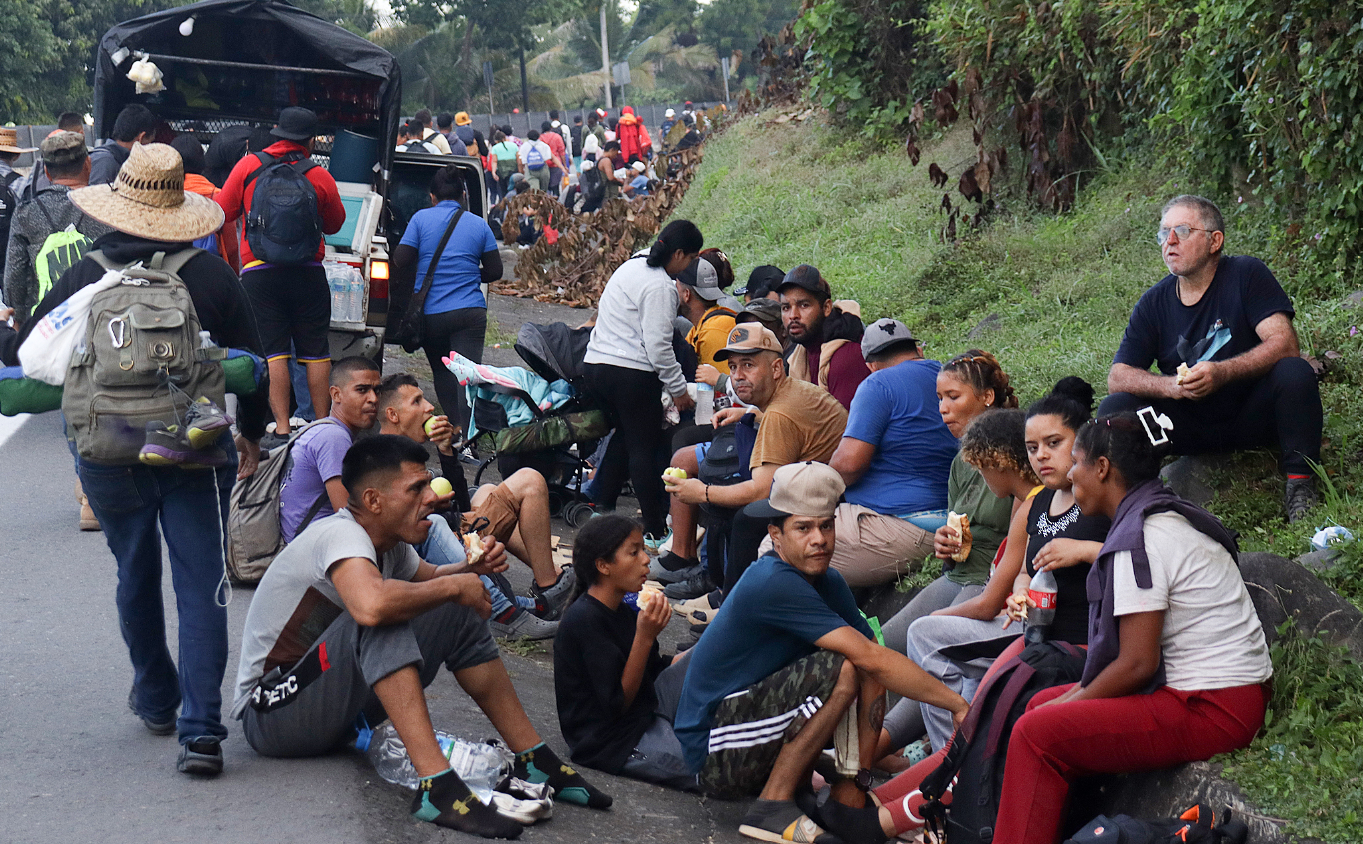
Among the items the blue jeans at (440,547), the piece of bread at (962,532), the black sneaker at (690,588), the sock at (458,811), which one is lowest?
the black sneaker at (690,588)

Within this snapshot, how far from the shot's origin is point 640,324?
7.90 m

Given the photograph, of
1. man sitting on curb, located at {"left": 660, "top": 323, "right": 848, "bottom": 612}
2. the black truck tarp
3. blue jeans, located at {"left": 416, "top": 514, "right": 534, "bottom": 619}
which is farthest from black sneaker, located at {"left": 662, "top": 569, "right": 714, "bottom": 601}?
the black truck tarp

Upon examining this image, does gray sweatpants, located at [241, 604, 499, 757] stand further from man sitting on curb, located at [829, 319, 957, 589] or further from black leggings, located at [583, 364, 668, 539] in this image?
black leggings, located at [583, 364, 668, 539]

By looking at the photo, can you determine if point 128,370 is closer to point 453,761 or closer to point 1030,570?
point 453,761

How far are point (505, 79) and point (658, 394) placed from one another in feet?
126

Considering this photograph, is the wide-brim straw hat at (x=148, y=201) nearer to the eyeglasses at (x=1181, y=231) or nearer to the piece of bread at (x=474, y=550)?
the piece of bread at (x=474, y=550)

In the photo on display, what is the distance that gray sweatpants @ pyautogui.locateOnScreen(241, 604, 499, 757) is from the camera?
4.43 meters

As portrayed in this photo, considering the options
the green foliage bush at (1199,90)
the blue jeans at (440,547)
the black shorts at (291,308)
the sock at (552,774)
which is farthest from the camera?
the black shorts at (291,308)

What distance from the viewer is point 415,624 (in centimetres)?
444

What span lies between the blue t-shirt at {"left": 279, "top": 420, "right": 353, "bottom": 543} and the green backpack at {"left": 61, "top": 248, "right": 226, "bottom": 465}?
1359mm

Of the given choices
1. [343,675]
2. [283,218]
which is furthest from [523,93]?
[343,675]

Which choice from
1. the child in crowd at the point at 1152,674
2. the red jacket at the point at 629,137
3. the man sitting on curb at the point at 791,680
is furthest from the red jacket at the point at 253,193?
the red jacket at the point at 629,137

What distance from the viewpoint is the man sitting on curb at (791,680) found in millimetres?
4648

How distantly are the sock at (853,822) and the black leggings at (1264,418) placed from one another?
2082 millimetres
